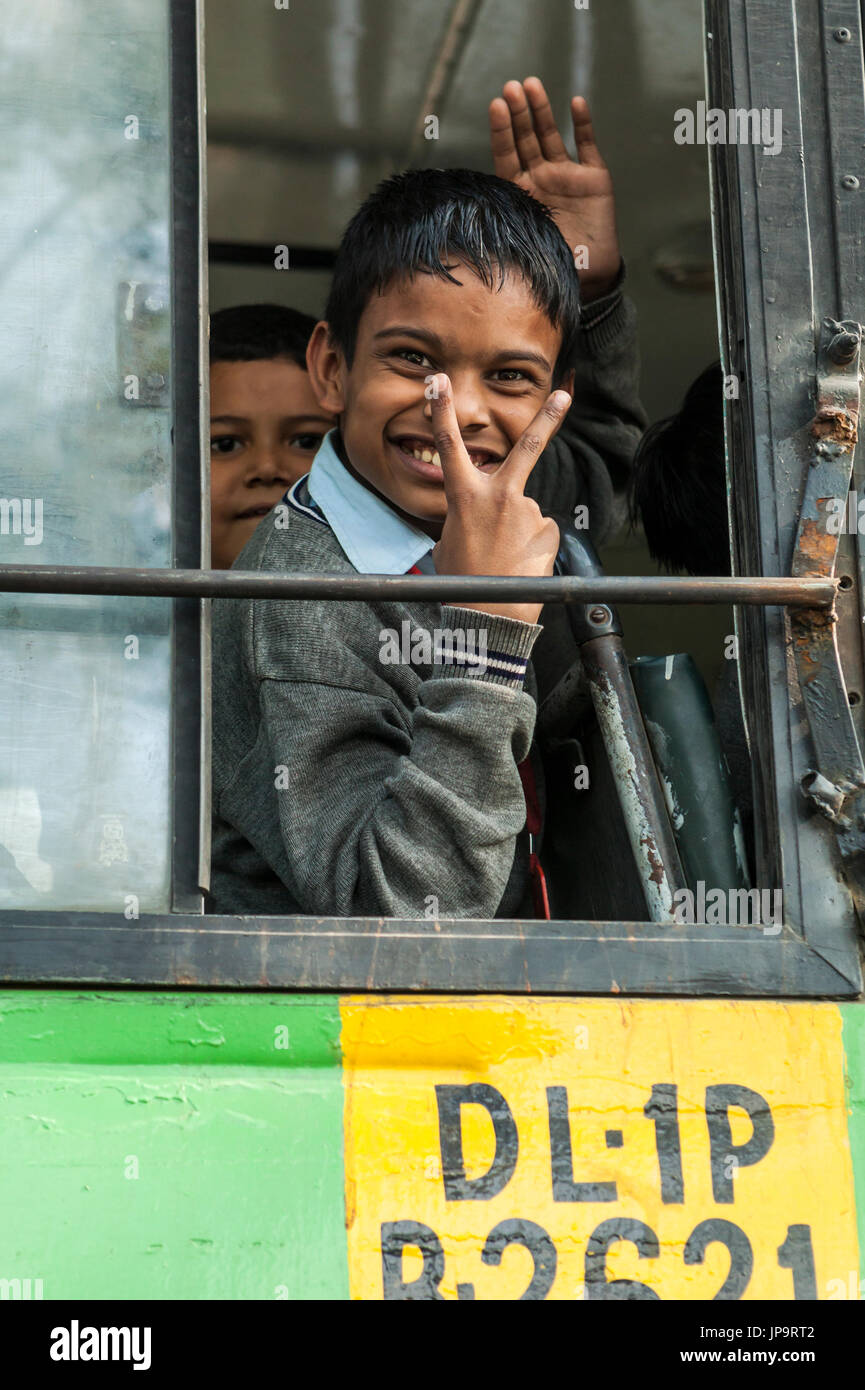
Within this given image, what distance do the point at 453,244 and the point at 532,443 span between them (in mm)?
482

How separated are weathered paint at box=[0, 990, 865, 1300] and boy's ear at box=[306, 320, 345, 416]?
1045 mm

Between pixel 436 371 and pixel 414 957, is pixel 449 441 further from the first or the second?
pixel 414 957

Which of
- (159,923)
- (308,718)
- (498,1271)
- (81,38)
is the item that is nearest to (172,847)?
(159,923)

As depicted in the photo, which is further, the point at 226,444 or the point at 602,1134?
the point at 226,444

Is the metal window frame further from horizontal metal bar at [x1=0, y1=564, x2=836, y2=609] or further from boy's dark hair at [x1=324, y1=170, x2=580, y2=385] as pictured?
boy's dark hair at [x1=324, y1=170, x2=580, y2=385]

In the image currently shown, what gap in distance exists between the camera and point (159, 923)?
5.39 feet

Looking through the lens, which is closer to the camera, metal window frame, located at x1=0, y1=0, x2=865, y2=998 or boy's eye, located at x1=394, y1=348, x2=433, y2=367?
metal window frame, located at x1=0, y1=0, x2=865, y2=998

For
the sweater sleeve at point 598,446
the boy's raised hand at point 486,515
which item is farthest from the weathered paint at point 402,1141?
the sweater sleeve at point 598,446

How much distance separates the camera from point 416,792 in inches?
68.5

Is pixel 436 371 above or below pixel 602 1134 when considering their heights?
above

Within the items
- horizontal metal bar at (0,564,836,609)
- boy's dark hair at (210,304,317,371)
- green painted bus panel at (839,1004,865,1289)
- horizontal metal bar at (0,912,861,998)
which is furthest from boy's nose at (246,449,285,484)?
green painted bus panel at (839,1004,865,1289)

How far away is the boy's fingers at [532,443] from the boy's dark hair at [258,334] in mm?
1438

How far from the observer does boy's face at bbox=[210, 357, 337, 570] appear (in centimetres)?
308

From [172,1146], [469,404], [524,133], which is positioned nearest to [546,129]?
[524,133]
